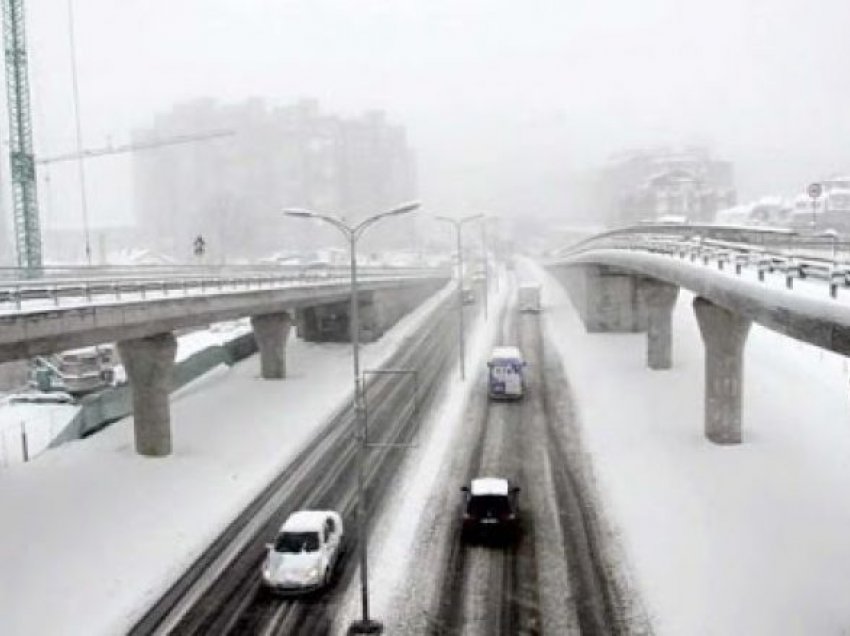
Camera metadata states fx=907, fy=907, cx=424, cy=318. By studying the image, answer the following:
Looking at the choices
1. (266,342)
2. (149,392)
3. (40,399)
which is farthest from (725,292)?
(40,399)

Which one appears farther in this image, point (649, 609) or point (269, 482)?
point (269, 482)

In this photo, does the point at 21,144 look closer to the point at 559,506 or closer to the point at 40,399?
the point at 40,399

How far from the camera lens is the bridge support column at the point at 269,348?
70.8 meters

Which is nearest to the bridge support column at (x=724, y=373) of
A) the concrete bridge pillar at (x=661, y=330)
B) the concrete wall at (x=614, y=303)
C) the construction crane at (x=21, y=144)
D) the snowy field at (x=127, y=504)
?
the concrete bridge pillar at (x=661, y=330)

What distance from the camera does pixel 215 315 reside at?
53719 millimetres

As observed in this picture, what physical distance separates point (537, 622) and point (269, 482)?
19.2m

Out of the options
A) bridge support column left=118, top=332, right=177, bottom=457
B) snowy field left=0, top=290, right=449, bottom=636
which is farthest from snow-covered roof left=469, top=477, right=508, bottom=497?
bridge support column left=118, top=332, right=177, bottom=457

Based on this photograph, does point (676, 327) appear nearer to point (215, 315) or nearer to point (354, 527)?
point (215, 315)

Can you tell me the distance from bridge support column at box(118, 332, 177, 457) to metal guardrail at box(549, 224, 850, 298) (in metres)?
27.7

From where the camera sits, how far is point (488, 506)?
33.8 m

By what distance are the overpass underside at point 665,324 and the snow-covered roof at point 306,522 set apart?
22246mm

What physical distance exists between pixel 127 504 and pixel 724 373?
2892 centimetres

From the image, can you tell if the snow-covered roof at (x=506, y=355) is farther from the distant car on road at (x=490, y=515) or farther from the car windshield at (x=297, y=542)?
the car windshield at (x=297, y=542)

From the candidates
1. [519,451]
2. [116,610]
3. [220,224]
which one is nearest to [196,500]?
[116,610]
